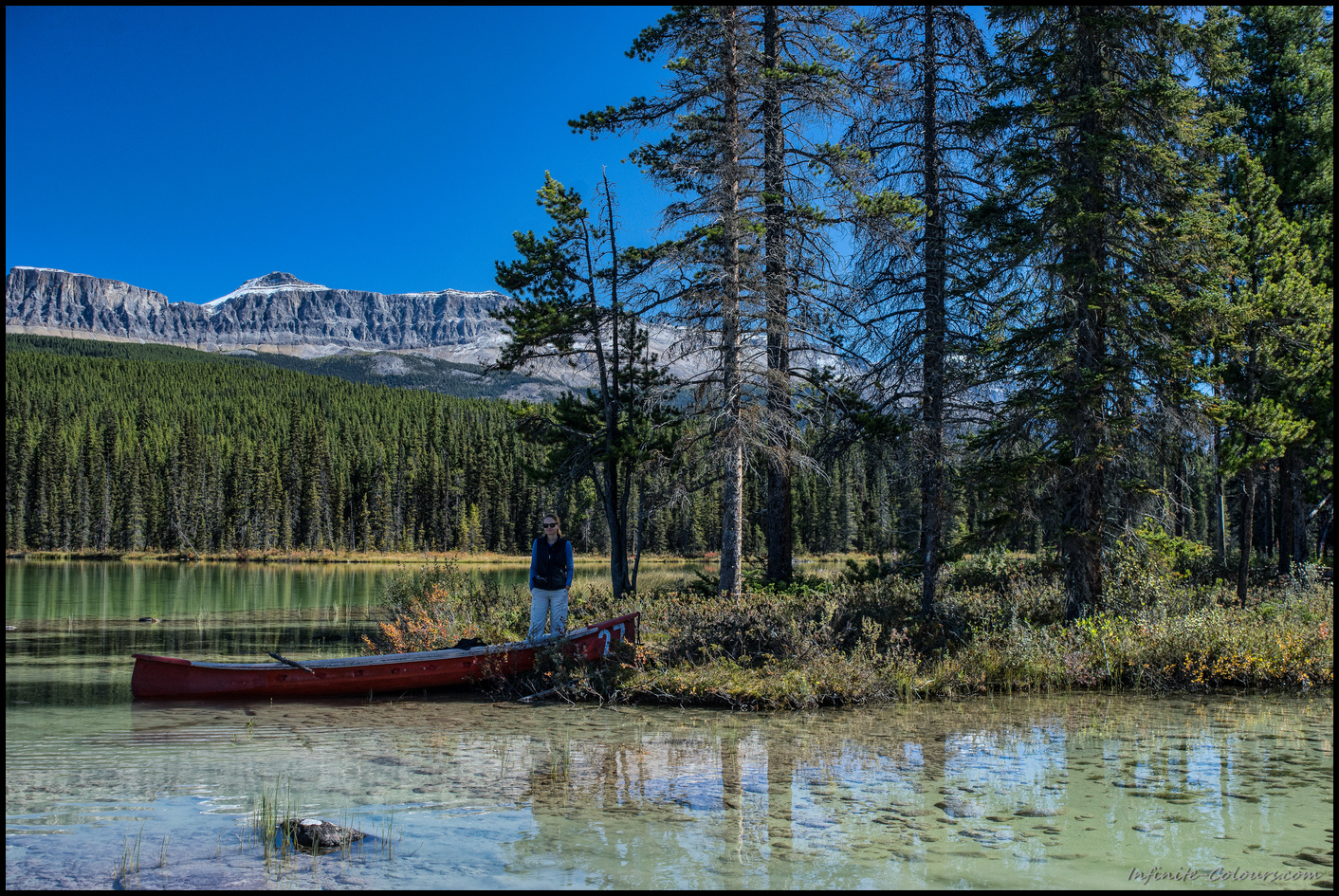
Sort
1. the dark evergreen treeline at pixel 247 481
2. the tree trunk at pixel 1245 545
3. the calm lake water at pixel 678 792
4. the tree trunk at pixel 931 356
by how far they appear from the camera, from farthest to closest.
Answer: the dark evergreen treeline at pixel 247 481 → the tree trunk at pixel 1245 545 → the tree trunk at pixel 931 356 → the calm lake water at pixel 678 792

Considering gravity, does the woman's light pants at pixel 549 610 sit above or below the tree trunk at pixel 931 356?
below

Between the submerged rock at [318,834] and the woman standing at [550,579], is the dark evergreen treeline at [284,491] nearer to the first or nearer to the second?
the woman standing at [550,579]

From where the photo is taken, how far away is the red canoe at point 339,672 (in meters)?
12.5

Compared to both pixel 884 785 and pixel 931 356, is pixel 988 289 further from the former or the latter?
pixel 884 785

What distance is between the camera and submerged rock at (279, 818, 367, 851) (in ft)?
20.5

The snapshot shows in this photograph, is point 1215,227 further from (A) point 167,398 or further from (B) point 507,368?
(A) point 167,398

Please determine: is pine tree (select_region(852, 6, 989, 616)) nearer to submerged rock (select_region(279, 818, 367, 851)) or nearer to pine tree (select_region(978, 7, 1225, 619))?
pine tree (select_region(978, 7, 1225, 619))

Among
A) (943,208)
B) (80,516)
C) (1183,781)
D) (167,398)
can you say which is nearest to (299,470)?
(80,516)

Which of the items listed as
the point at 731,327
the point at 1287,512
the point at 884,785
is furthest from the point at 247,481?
the point at 884,785

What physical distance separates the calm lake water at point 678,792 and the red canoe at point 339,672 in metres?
0.33

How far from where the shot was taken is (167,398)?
144 meters

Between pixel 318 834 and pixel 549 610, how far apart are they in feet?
23.6

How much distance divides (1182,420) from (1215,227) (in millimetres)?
3125

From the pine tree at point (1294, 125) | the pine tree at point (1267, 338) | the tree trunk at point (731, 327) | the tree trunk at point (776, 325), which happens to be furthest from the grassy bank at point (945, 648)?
the pine tree at point (1294, 125)
